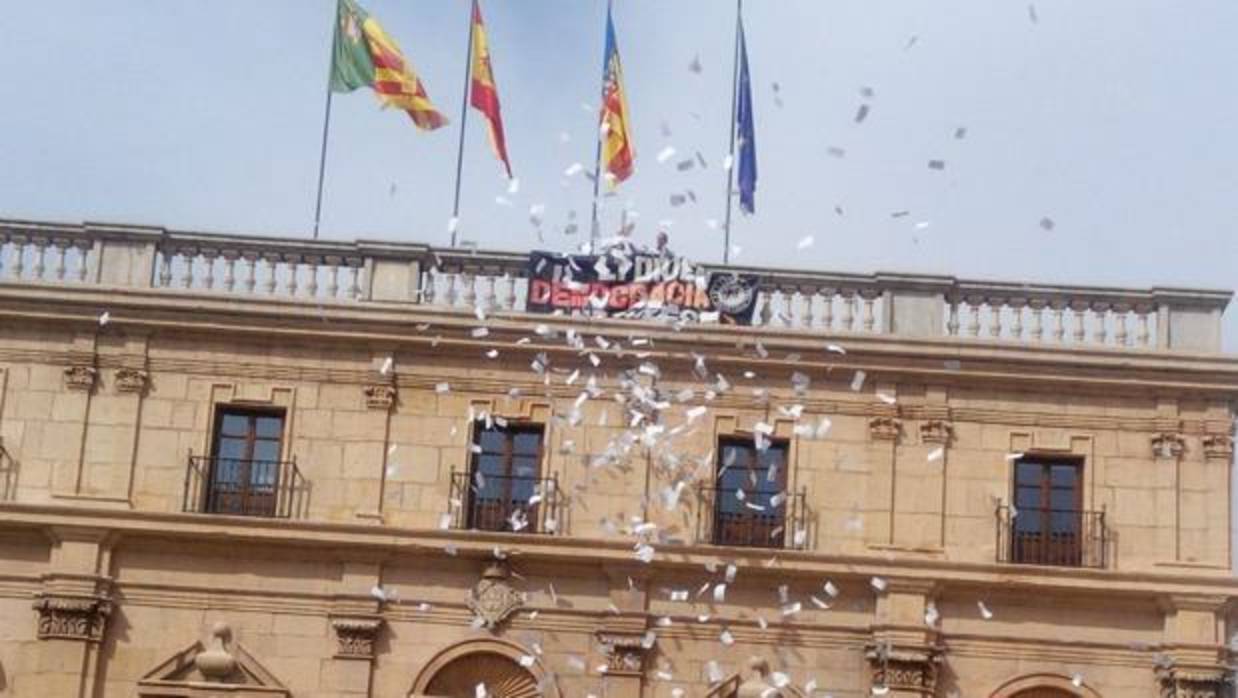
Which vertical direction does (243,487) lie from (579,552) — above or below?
above

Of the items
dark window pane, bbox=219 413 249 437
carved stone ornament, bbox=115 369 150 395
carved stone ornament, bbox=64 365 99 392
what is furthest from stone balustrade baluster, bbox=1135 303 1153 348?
carved stone ornament, bbox=64 365 99 392

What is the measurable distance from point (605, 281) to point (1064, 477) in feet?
22.8

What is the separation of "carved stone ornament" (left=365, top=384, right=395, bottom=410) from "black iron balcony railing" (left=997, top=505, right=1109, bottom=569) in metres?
8.54

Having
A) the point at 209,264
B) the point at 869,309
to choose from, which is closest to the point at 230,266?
the point at 209,264

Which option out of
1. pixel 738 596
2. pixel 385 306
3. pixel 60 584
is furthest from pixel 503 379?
pixel 60 584

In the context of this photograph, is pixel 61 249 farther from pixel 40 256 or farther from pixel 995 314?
pixel 995 314

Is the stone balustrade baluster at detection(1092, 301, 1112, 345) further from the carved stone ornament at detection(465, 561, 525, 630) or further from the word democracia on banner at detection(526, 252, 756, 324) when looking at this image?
the carved stone ornament at detection(465, 561, 525, 630)

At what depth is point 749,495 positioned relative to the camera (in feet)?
116

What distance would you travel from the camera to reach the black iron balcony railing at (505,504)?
3497cm

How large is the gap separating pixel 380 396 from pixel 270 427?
1620mm

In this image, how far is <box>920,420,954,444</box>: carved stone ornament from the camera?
3525 cm

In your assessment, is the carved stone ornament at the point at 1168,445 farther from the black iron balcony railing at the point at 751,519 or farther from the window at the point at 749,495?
the window at the point at 749,495

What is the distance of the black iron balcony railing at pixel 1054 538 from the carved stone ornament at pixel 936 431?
122cm

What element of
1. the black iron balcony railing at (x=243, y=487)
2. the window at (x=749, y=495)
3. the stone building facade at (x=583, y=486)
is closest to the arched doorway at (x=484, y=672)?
the stone building facade at (x=583, y=486)
